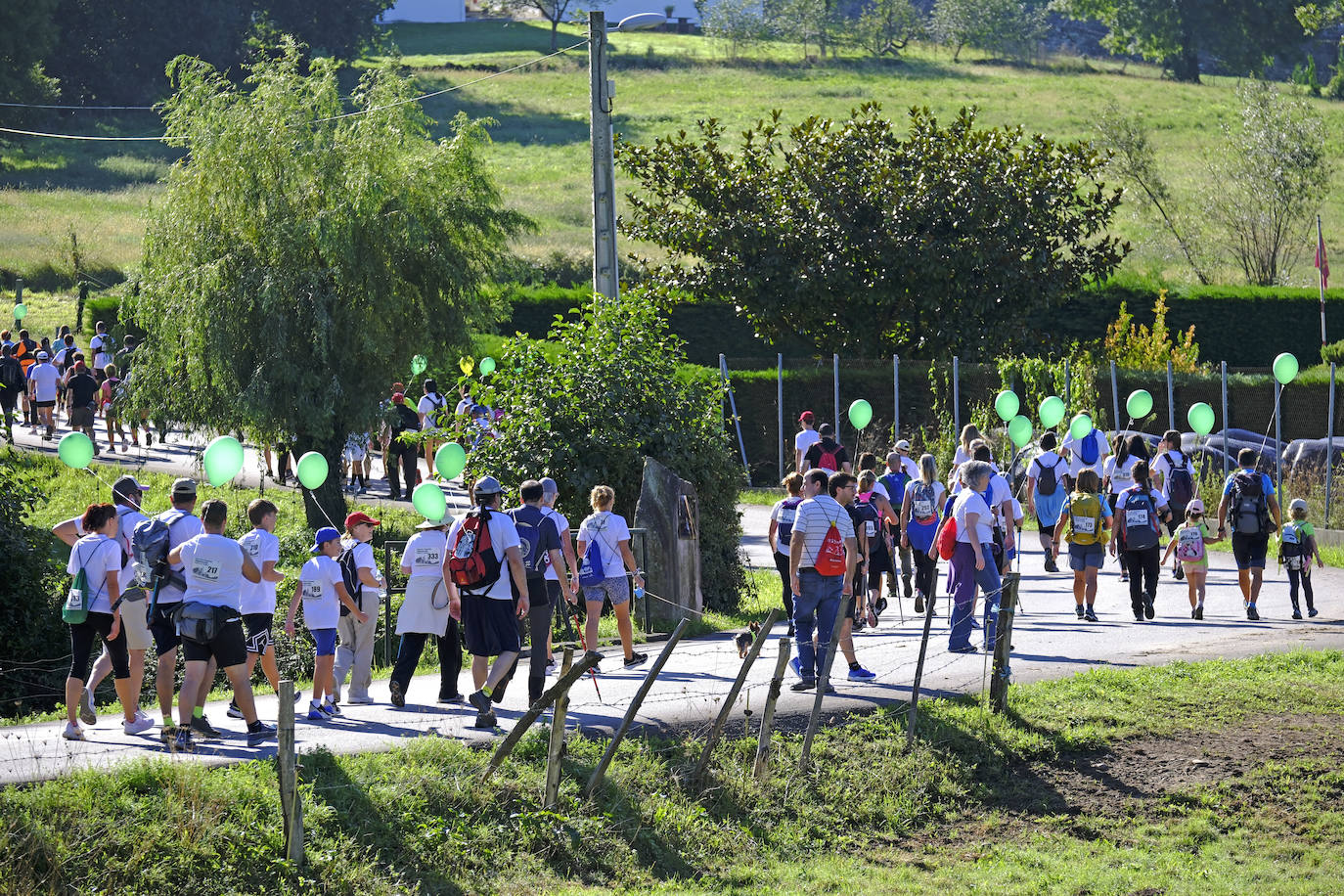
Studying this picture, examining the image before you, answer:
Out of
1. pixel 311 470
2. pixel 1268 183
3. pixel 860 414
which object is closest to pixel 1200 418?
pixel 860 414

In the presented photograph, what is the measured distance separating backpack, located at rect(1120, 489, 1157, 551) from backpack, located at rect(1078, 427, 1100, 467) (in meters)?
3.51

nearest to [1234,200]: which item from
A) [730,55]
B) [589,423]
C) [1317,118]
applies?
[1317,118]

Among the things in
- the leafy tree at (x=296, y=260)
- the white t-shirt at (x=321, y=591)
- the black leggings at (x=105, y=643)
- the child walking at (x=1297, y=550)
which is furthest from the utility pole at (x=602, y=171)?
the black leggings at (x=105, y=643)

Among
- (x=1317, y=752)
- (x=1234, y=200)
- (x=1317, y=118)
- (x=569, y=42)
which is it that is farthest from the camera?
(x=569, y=42)

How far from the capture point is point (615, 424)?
15719 millimetres

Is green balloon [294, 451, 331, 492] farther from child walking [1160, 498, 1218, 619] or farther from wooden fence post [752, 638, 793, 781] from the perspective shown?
child walking [1160, 498, 1218, 619]

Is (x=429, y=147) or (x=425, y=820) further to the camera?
(x=429, y=147)

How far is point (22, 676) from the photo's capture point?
50.0 feet

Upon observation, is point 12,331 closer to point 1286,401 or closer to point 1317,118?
point 1286,401

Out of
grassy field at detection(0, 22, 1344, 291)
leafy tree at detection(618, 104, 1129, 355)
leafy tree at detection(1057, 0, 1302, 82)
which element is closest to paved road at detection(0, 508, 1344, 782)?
leafy tree at detection(618, 104, 1129, 355)

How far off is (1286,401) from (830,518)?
16.5 metres

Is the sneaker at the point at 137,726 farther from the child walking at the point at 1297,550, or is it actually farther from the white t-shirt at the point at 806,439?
the child walking at the point at 1297,550

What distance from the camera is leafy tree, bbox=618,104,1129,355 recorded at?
2691cm

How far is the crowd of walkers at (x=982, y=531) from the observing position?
439 inches
